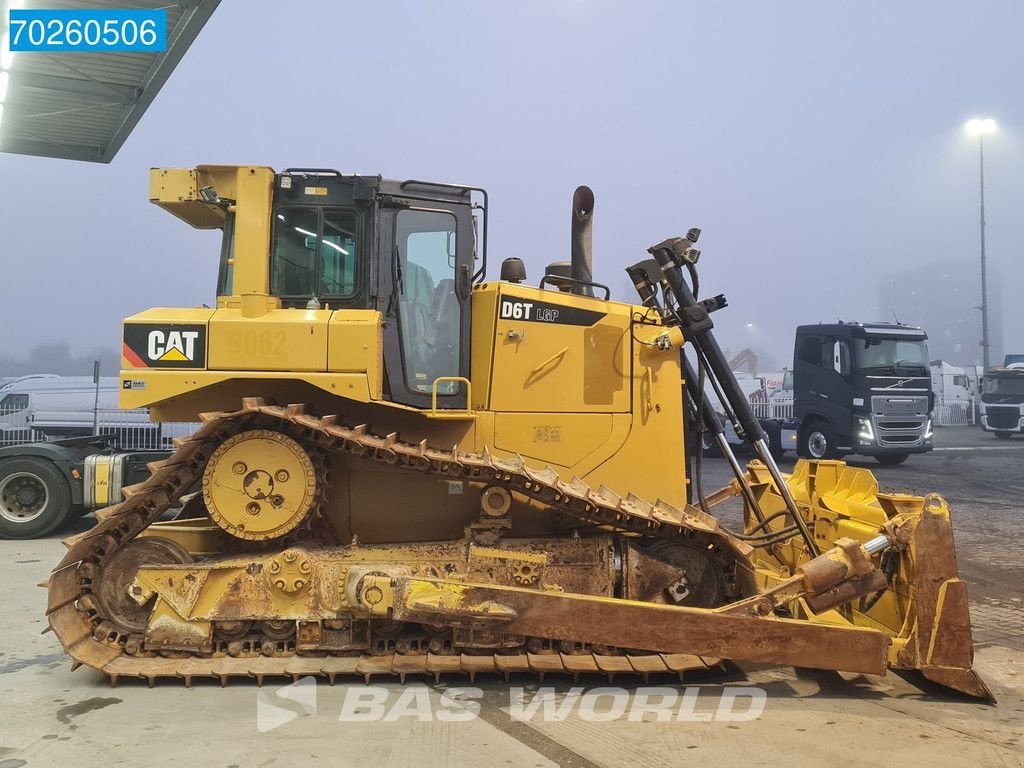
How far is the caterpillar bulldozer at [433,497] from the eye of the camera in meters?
4.83

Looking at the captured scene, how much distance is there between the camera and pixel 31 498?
33.8ft

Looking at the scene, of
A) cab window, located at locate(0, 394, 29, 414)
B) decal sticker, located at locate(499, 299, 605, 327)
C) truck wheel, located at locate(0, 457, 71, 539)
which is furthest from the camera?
cab window, located at locate(0, 394, 29, 414)

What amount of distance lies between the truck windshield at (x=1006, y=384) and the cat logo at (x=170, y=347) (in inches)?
1221

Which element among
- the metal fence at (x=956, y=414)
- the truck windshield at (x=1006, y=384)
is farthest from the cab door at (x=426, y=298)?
the metal fence at (x=956, y=414)

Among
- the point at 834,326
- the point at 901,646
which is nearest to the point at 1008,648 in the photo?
the point at 901,646

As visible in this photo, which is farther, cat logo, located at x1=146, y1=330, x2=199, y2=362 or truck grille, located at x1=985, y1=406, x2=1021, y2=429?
truck grille, located at x1=985, y1=406, x2=1021, y2=429

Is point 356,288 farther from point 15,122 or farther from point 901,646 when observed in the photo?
point 15,122

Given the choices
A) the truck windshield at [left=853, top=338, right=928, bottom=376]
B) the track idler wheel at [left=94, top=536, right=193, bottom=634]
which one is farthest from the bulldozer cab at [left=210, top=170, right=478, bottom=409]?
the truck windshield at [left=853, top=338, right=928, bottom=376]

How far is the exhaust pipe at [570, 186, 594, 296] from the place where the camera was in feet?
20.9

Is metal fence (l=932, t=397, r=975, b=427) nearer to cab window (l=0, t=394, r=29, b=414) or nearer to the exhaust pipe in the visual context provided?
the exhaust pipe

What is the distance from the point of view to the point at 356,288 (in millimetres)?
5570

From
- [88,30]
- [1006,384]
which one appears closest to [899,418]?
[1006,384]

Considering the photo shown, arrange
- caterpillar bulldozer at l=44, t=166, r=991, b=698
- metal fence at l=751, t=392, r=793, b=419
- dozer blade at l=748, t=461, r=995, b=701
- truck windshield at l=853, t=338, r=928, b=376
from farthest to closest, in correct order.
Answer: metal fence at l=751, t=392, r=793, b=419, truck windshield at l=853, t=338, r=928, b=376, caterpillar bulldozer at l=44, t=166, r=991, b=698, dozer blade at l=748, t=461, r=995, b=701

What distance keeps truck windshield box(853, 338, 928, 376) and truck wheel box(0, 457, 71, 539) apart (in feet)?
56.1
